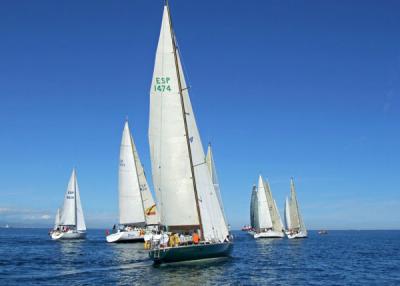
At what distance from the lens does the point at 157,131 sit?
42625 millimetres

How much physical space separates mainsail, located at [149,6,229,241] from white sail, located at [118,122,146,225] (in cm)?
4058

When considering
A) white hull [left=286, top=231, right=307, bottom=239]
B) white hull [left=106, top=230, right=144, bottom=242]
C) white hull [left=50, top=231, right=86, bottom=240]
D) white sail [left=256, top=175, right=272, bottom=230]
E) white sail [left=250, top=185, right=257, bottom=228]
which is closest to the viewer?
white hull [left=106, top=230, right=144, bottom=242]

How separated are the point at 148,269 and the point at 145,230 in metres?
43.9

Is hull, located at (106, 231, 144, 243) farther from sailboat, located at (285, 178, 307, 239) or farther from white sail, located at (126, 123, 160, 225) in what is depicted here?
sailboat, located at (285, 178, 307, 239)

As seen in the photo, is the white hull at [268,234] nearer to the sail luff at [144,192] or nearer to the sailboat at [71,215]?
the sail luff at [144,192]

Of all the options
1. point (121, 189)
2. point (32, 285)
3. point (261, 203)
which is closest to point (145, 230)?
point (121, 189)

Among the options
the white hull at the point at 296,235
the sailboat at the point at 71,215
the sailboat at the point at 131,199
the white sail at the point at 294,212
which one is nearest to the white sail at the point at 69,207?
the sailboat at the point at 71,215

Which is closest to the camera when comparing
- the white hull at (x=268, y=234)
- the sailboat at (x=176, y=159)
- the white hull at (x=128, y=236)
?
the sailboat at (x=176, y=159)

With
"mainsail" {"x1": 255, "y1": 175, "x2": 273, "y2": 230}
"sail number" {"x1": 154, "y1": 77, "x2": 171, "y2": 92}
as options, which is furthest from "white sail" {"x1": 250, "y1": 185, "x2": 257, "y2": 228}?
"sail number" {"x1": 154, "y1": 77, "x2": 171, "y2": 92}

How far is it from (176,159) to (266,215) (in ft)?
226

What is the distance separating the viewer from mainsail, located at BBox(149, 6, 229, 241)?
42219mm

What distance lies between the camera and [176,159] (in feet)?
141

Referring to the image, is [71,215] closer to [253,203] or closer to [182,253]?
[253,203]

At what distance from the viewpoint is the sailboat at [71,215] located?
101 meters
